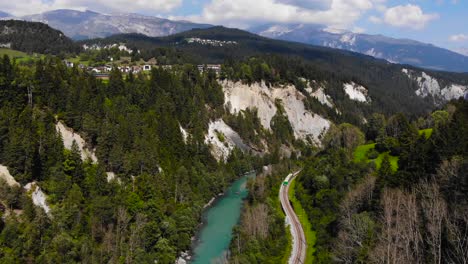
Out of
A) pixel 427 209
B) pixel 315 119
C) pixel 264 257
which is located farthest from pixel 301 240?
pixel 315 119

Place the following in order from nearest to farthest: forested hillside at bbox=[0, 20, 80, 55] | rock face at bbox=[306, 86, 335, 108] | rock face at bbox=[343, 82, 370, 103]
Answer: forested hillside at bbox=[0, 20, 80, 55] < rock face at bbox=[306, 86, 335, 108] < rock face at bbox=[343, 82, 370, 103]

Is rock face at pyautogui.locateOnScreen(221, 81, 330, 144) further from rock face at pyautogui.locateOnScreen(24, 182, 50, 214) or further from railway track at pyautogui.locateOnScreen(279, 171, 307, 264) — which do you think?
rock face at pyautogui.locateOnScreen(24, 182, 50, 214)

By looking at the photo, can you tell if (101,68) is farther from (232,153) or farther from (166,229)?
(166,229)

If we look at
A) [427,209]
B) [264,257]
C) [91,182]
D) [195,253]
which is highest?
[427,209]

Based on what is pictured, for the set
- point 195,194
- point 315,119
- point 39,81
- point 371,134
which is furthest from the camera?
point 315,119

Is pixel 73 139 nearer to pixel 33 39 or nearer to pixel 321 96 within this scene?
pixel 321 96

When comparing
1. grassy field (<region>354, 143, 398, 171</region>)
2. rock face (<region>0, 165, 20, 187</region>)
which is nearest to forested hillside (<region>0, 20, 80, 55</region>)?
rock face (<region>0, 165, 20, 187</region>)

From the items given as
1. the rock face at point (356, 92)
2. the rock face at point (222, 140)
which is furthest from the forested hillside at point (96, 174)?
the rock face at point (356, 92)
